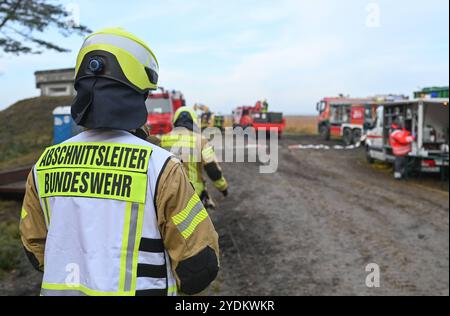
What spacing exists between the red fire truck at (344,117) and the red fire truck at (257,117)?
2411mm

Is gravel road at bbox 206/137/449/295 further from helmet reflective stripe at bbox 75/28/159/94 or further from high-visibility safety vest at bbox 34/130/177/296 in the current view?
helmet reflective stripe at bbox 75/28/159/94

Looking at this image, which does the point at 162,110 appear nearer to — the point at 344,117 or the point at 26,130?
the point at 26,130

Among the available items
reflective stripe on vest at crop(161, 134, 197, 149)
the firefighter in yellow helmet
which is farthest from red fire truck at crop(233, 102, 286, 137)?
reflective stripe on vest at crop(161, 134, 197, 149)

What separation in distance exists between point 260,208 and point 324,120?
57.4 feet

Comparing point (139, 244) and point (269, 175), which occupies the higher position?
point (139, 244)

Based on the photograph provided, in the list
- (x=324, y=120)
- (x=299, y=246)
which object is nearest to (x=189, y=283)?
(x=299, y=246)

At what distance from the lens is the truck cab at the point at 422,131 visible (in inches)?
581

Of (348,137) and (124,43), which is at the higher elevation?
(124,43)

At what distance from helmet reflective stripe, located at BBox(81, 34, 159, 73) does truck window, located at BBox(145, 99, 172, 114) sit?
43.4ft

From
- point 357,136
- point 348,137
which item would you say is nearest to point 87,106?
point 357,136

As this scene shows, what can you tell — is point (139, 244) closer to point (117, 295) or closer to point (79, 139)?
point (117, 295)

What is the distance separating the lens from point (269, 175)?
14.6m

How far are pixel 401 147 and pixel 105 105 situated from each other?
1437 cm

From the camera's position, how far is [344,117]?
86.3 ft
